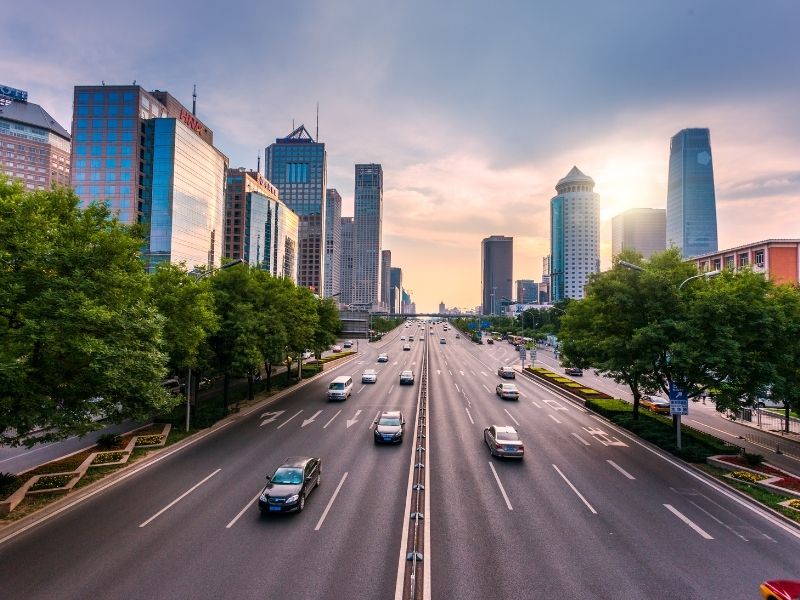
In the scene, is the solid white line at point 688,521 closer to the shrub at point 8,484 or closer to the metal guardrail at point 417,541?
the metal guardrail at point 417,541

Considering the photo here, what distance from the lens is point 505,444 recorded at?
921 inches

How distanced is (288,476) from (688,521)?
51.9ft

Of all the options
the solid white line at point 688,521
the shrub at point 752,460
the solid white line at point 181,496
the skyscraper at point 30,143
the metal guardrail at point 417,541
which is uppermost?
the skyscraper at point 30,143

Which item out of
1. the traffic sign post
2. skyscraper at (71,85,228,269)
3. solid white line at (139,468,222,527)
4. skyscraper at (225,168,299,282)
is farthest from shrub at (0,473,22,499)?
skyscraper at (225,168,299,282)

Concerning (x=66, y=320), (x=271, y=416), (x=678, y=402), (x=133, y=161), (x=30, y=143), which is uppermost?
(x=30, y=143)

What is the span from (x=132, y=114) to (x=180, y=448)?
10343cm

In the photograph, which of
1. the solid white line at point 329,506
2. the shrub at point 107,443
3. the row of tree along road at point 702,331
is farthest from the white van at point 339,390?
the row of tree along road at point 702,331

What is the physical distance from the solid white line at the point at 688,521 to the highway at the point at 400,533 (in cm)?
12

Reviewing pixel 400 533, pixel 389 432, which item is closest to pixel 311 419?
pixel 389 432

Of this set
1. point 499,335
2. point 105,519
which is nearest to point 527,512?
point 105,519

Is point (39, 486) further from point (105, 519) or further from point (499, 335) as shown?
point (499, 335)

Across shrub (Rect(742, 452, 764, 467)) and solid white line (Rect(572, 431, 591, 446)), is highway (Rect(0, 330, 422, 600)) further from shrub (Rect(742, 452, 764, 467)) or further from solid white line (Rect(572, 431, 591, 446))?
shrub (Rect(742, 452, 764, 467))

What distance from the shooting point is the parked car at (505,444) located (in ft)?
76.2

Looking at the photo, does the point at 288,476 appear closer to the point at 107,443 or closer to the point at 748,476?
the point at 107,443
